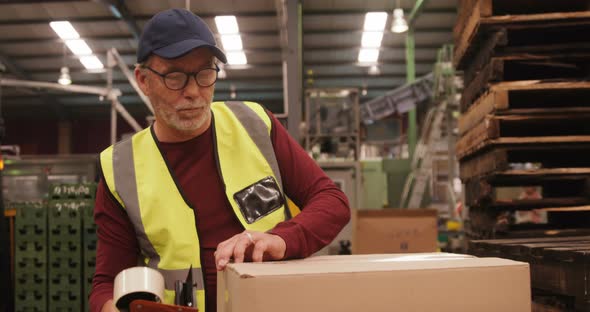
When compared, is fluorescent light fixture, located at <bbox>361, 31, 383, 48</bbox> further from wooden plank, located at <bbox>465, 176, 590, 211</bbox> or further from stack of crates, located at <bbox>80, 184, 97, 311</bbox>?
wooden plank, located at <bbox>465, 176, 590, 211</bbox>

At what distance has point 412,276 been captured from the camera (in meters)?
1.15

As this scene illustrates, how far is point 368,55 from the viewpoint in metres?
18.2

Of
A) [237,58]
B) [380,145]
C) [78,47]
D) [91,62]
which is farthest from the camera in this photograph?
[380,145]

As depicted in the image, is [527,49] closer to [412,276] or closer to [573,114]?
[573,114]

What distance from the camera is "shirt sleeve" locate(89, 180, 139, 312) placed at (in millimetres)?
2062

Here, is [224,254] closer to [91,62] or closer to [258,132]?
[258,132]

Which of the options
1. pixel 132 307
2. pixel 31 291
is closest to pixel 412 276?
pixel 132 307

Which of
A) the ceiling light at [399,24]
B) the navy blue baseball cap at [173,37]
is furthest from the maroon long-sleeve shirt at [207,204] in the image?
the ceiling light at [399,24]

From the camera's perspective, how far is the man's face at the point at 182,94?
6.51ft

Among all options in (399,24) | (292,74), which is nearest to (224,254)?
(292,74)

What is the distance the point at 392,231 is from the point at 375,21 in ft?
34.0

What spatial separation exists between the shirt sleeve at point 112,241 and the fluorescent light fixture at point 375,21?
14.0m

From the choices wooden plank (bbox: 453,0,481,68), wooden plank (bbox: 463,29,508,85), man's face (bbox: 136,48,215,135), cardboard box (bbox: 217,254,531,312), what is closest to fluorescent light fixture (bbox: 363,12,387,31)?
wooden plank (bbox: 453,0,481,68)

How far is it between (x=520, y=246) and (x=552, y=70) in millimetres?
1992
